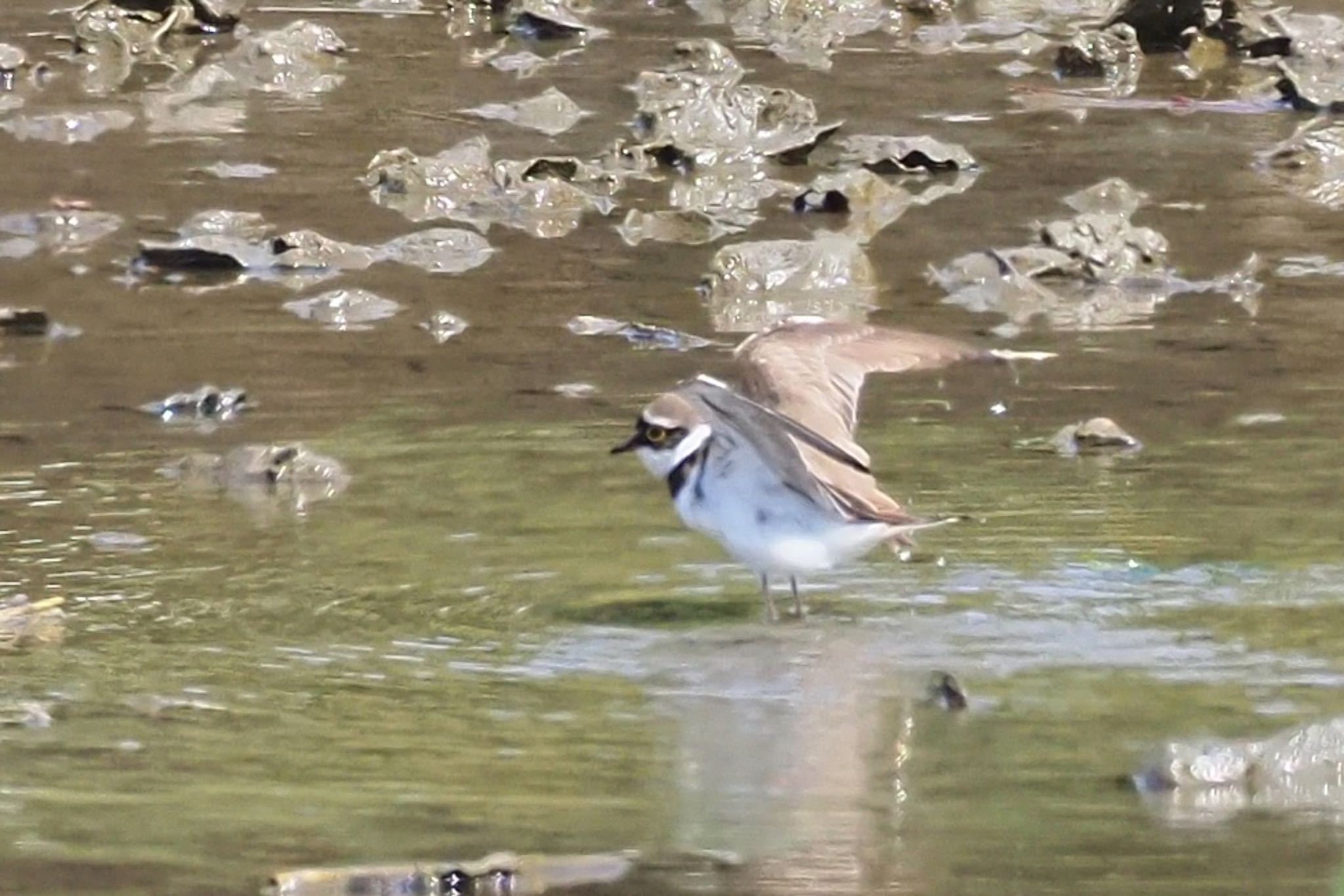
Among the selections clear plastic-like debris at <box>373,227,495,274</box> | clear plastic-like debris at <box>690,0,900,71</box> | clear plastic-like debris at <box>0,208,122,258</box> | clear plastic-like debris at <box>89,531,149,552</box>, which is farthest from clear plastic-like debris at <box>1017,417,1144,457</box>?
clear plastic-like debris at <box>690,0,900,71</box>

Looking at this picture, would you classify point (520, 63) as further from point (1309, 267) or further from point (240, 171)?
point (1309, 267)

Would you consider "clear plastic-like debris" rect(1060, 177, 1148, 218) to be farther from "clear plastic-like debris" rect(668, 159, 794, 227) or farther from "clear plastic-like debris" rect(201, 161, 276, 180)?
"clear plastic-like debris" rect(201, 161, 276, 180)

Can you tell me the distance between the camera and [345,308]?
414 inches

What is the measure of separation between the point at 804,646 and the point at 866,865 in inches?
72.3

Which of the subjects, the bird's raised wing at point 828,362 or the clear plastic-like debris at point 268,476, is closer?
the bird's raised wing at point 828,362

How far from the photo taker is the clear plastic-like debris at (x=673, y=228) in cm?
1162

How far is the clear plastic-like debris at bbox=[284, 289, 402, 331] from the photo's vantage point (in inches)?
410

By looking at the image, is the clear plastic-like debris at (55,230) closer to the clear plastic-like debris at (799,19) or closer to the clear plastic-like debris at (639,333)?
the clear plastic-like debris at (639,333)

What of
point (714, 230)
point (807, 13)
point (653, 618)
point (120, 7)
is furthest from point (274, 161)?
point (653, 618)

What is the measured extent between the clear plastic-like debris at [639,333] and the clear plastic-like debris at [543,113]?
3.43m

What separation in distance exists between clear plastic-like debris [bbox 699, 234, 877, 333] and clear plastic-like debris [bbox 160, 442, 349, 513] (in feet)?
7.91

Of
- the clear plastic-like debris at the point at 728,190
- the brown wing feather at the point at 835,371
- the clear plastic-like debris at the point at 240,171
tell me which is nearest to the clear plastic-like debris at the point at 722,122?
the clear plastic-like debris at the point at 728,190

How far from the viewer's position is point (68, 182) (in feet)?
40.6

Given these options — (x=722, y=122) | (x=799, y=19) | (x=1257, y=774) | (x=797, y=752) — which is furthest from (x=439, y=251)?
(x=1257, y=774)
